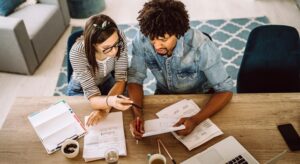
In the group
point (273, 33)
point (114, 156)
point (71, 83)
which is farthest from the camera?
point (71, 83)

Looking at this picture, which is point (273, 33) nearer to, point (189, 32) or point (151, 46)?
point (189, 32)

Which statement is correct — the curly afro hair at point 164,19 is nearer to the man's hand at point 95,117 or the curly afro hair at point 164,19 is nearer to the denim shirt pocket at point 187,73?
the denim shirt pocket at point 187,73

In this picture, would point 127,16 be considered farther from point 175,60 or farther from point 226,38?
point 175,60

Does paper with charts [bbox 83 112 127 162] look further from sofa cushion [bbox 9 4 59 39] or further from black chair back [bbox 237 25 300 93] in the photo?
sofa cushion [bbox 9 4 59 39]

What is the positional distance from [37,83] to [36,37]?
0.45 m

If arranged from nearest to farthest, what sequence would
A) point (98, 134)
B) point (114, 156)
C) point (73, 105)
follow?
point (114, 156) → point (98, 134) → point (73, 105)

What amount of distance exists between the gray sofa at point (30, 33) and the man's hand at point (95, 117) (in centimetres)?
161

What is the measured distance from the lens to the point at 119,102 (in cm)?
172

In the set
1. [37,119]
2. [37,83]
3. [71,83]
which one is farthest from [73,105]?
[37,83]

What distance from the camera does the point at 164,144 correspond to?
5.20ft

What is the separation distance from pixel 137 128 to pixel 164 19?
1.76ft

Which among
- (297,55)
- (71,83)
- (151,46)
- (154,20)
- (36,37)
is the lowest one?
(36,37)

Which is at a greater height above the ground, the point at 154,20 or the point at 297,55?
the point at 154,20

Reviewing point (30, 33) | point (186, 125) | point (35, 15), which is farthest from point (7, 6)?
point (186, 125)
